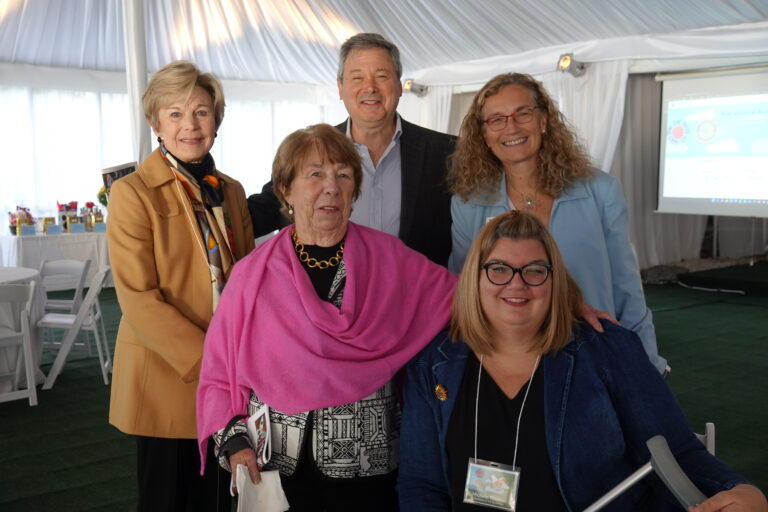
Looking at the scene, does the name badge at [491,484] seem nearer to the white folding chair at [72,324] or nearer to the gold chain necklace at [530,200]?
the gold chain necklace at [530,200]

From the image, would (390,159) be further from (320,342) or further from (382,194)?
(320,342)

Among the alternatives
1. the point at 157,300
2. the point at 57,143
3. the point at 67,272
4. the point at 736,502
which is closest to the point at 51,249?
the point at 57,143

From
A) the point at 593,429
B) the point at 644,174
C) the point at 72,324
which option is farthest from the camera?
the point at 644,174

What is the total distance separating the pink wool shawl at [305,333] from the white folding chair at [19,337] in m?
3.25

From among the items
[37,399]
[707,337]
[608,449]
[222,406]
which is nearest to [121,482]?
[37,399]

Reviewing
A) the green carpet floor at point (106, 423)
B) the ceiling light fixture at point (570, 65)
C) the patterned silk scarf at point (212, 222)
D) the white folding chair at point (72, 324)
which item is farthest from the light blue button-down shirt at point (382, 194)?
the ceiling light fixture at point (570, 65)

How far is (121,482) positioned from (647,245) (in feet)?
27.2

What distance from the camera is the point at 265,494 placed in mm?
1712

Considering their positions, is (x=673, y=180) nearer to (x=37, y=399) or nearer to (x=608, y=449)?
(x=37, y=399)

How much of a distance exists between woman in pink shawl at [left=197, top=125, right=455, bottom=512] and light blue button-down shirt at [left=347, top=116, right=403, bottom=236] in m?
0.70

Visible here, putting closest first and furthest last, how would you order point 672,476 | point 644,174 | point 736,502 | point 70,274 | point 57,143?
point 672,476, point 736,502, point 70,274, point 644,174, point 57,143

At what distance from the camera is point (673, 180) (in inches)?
356

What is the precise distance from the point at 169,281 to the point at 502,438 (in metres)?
1.02

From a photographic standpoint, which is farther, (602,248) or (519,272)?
(602,248)
